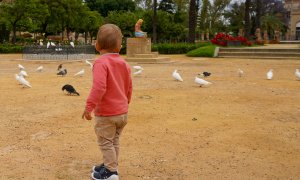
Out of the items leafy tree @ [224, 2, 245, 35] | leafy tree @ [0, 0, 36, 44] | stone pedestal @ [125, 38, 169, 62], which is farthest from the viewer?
leafy tree @ [224, 2, 245, 35]

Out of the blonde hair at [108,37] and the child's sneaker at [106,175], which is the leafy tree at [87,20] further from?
the child's sneaker at [106,175]

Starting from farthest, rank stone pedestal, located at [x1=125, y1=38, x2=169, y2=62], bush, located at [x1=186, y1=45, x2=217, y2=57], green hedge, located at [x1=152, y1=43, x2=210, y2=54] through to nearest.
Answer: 1. green hedge, located at [x1=152, y1=43, x2=210, y2=54]
2. bush, located at [x1=186, y1=45, x2=217, y2=57]
3. stone pedestal, located at [x1=125, y1=38, x2=169, y2=62]

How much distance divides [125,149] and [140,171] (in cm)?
85

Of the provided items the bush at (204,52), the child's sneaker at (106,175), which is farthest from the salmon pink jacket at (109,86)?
the bush at (204,52)

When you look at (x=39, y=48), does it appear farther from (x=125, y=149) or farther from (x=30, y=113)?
(x=125, y=149)

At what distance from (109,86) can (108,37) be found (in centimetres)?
44

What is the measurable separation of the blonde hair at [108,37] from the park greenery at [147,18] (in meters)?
27.0

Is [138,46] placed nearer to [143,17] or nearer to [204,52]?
[204,52]

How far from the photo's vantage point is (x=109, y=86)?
150 inches

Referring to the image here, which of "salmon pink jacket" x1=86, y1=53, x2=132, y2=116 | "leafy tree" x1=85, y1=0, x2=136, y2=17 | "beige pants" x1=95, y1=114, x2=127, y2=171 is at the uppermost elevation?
"leafy tree" x1=85, y1=0, x2=136, y2=17

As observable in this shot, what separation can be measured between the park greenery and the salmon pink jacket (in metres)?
27.0

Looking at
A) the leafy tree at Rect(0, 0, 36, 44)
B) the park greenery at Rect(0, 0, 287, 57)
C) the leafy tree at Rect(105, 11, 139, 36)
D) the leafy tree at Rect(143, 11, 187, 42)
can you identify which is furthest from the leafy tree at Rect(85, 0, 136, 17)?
the leafy tree at Rect(0, 0, 36, 44)

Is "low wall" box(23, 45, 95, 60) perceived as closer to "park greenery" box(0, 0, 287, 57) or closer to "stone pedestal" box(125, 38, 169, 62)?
"stone pedestal" box(125, 38, 169, 62)

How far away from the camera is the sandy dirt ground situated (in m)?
4.41
